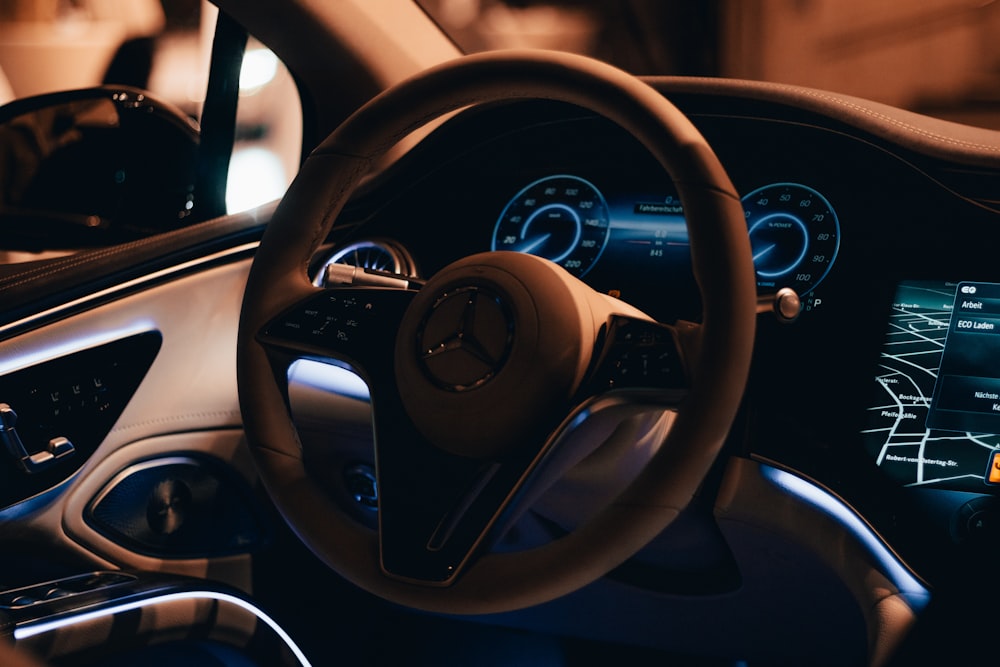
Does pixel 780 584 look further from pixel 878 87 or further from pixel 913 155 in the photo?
pixel 878 87

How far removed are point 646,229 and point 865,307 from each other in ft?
1.10

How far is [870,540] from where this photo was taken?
1.15 m

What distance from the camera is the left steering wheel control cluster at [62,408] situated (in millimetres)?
1284

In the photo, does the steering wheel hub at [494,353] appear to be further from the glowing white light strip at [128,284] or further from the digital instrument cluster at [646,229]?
the glowing white light strip at [128,284]

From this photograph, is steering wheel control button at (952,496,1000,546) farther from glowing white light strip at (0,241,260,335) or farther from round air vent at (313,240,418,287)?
glowing white light strip at (0,241,260,335)

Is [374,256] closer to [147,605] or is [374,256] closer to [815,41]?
[147,605]

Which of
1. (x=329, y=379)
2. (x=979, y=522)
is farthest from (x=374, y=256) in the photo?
(x=979, y=522)

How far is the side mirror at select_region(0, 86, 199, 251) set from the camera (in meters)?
1.72

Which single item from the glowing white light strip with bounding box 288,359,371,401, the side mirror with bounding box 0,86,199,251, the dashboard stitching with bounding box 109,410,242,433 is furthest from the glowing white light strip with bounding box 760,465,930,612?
the side mirror with bounding box 0,86,199,251

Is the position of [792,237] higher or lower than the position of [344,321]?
higher

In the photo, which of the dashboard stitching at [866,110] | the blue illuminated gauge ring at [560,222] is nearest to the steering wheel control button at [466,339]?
the blue illuminated gauge ring at [560,222]

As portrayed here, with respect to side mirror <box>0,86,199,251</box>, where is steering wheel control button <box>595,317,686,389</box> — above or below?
above

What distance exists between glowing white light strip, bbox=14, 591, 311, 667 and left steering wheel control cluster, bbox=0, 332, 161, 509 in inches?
15.9

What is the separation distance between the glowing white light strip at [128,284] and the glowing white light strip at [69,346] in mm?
46
